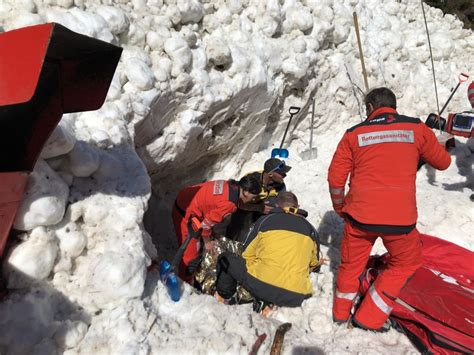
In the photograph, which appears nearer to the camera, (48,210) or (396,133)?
(48,210)

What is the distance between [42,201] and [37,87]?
578mm

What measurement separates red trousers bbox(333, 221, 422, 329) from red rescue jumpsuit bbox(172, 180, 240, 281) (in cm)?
113

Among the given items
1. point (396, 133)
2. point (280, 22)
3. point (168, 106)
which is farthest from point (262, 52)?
point (396, 133)

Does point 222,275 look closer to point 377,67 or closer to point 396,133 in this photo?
point 396,133

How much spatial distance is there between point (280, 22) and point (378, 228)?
328 cm

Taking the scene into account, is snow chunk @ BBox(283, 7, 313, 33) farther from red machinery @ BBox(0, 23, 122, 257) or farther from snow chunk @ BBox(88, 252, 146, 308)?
snow chunk @ BBox(88, 252, 146, 308)

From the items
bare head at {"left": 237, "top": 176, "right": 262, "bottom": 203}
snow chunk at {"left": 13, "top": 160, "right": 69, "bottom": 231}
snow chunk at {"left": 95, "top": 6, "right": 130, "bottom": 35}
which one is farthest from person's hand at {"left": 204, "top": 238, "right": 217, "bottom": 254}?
snow chunk at {"left": 95, "top": 6, "right": 130, "bottom": 35}

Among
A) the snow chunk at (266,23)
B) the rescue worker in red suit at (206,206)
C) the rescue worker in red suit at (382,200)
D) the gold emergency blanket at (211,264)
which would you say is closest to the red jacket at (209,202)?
the rescue worker in red suit at (206,206)

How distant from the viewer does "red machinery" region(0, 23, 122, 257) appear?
1510mm

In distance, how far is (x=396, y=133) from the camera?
2643 millimetres

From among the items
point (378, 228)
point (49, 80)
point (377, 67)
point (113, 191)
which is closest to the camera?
point (49, 80)

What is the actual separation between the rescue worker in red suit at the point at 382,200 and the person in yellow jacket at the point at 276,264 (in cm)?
33

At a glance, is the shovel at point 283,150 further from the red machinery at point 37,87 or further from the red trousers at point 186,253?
the red machinery at point 37,87

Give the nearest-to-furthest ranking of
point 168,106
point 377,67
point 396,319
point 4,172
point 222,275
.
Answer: point 4,172 < point 396,319 < point 222,275 < point 168,106 < point 377,67
